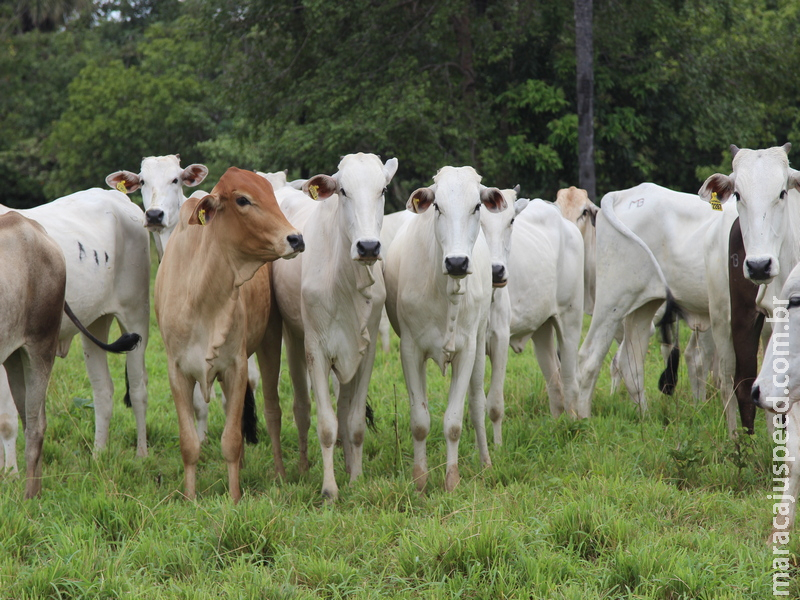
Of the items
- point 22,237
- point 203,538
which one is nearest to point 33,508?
point 203,538

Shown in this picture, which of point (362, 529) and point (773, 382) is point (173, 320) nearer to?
point (362, 529)

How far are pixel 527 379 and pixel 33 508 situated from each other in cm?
499

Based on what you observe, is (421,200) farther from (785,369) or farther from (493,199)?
(785,369)

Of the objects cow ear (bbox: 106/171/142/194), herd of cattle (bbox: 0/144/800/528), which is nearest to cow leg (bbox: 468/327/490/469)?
herd of cattle (bbox: 0/144/800/528)

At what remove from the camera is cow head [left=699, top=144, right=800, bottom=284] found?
16.6 ft

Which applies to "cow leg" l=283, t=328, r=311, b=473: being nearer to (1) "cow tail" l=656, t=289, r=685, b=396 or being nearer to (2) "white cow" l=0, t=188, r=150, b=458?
(2) "white cow" l=0, t=188, r=150, b=458

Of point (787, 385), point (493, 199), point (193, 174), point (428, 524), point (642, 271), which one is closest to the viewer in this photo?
point (787, 385)

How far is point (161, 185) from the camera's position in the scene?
7129 millimetres

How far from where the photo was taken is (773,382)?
4258 millimetres

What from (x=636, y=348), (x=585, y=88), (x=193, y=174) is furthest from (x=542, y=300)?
A: (x=585, y=88)

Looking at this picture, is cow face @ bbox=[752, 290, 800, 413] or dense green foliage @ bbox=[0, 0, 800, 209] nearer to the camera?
cow face @ bbox=[752, 290, 800, 413]

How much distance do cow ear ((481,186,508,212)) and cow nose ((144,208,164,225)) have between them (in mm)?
2665

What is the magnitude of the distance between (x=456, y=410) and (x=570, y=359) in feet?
7.46

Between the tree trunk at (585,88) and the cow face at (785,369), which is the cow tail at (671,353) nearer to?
the cow face at (785,369)
